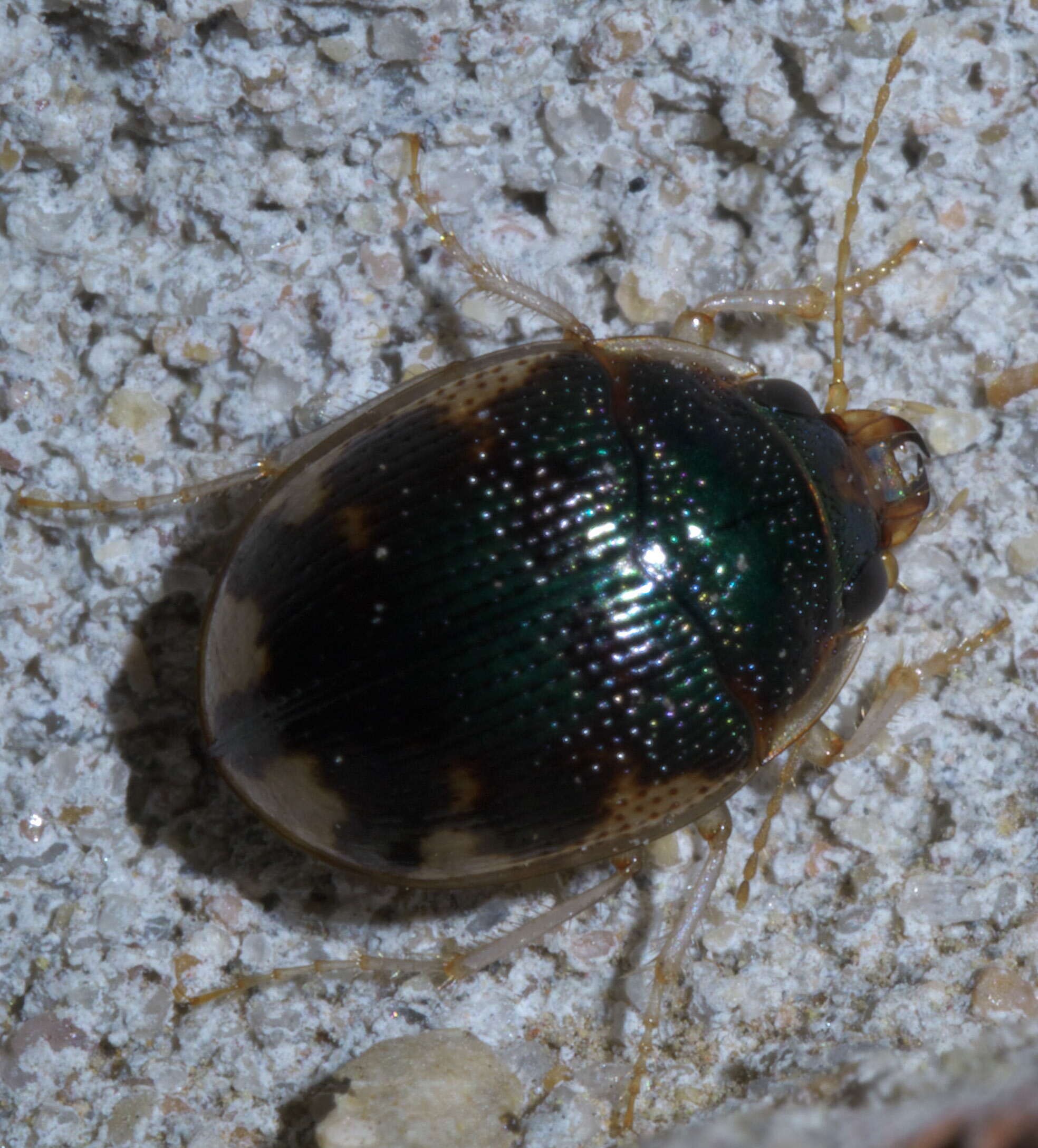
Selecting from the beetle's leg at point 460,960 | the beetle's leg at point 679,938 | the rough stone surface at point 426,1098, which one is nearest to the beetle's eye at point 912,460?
the beetle's leg at point 679,938

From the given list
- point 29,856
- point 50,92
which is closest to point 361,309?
point 50,92

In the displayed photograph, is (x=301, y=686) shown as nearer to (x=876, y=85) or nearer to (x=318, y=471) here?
(x=318, y=471)

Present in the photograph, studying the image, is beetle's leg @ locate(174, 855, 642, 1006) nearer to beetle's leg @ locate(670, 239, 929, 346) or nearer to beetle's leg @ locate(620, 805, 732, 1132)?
beetle's leg @ locate(620, 805, 732, 1132)

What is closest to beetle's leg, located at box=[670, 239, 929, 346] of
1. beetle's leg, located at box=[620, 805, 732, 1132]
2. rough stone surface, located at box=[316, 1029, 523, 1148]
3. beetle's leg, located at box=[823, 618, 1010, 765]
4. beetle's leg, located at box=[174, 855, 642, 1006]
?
beetle's leg, located at box=[823, 618, 1010, 765]

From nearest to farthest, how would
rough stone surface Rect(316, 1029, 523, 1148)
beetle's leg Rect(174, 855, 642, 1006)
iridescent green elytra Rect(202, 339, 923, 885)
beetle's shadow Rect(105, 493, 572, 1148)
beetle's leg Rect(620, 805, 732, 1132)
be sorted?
iridescent green elytra Rect(202, 339, 923, 885) < rough stone surface Rect(316, 1029, 523, 1148) < beetle's leg Rect(620, 805, 732, 1132) < beetle's leg Rect(174, 855, 642, 1006) < beetle's shadow Rect(105, 493, 572, 1148)

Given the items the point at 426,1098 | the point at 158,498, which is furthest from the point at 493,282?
the point at 426,1098

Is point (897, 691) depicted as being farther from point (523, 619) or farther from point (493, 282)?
point (493, 282)
